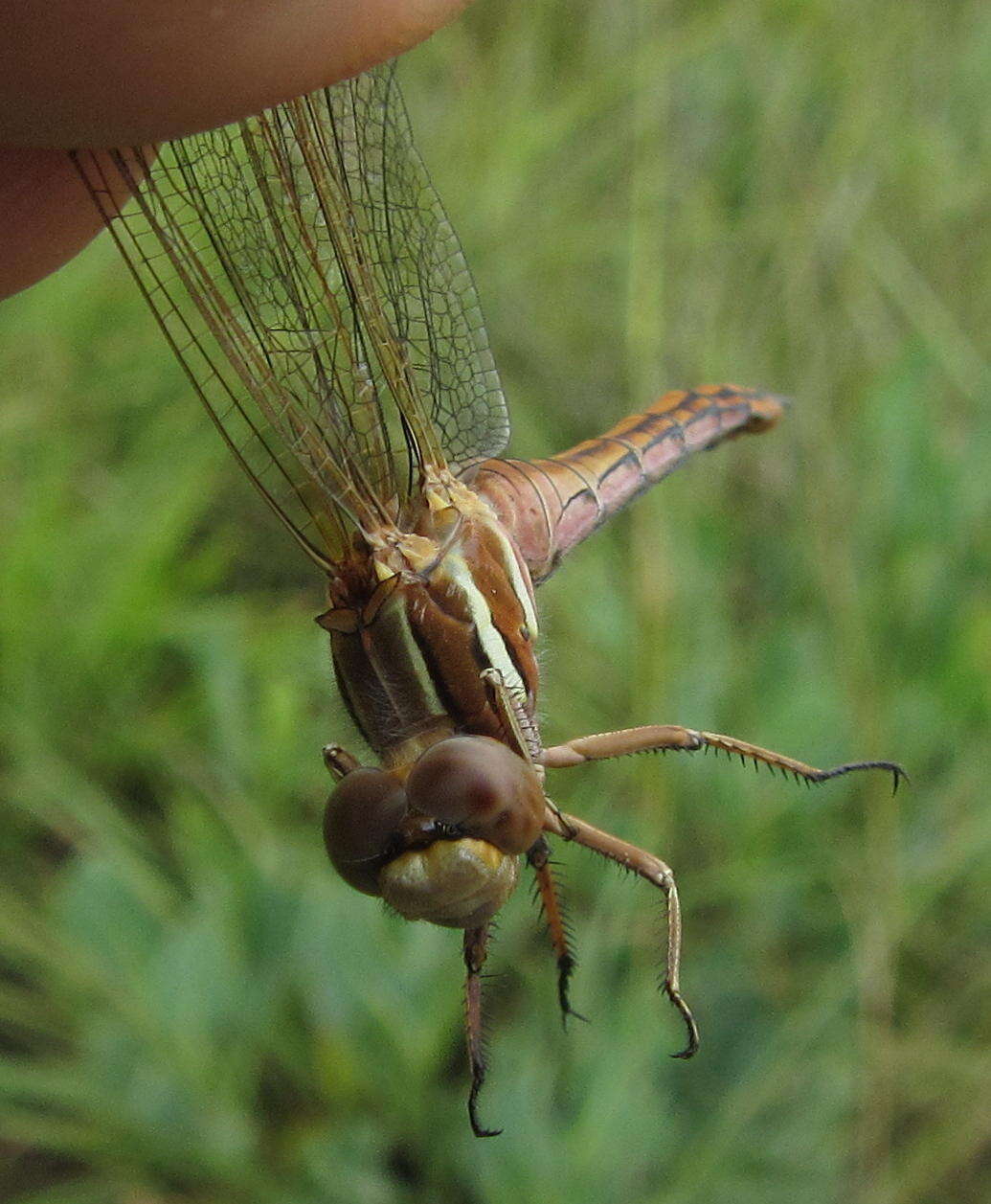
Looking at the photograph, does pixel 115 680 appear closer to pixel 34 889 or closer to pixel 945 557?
pixel 34 889

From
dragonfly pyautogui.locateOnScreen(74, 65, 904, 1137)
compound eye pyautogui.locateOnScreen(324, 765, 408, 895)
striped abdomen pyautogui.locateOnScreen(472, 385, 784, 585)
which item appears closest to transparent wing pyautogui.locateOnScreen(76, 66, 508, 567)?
dragonfly pyautogui.locateOnScreen(74, 65, 904, 1137)

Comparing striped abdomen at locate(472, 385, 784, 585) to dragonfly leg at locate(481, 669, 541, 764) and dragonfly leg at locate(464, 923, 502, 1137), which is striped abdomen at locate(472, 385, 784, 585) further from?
dragonfly leg at locate(464, 923, 502, 1137)

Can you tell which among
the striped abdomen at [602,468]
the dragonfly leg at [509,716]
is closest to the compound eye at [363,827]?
the dragonfly leg at [509,716]

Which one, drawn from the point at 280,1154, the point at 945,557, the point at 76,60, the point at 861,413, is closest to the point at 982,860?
the point at 945,557

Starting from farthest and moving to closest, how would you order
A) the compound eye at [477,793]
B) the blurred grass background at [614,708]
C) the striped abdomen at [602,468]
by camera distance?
the blurred grass background at [614,708], the striped abdomen at [602,468], the compound eye at [477,793]

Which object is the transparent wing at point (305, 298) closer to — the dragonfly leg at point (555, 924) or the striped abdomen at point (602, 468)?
the striped abdomen at point (602, 468)

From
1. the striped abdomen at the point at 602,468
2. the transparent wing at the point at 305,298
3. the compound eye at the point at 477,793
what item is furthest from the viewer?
the striped abdomen at the point at 602,468
